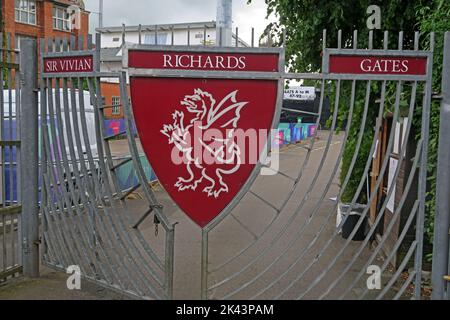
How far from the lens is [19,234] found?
4926 millimetres

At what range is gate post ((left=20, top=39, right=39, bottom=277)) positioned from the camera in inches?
183

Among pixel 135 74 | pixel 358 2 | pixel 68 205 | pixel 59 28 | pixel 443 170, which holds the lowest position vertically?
pixel 68 205

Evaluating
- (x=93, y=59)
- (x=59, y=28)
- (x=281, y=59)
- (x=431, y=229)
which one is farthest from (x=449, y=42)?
(x=59, y=28)

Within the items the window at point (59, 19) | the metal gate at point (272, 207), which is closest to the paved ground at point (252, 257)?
the metal gate at point (272, 207)

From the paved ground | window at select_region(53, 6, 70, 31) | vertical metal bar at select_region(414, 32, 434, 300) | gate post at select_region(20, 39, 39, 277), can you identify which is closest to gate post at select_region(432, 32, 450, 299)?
vertical metal bar at select_region(414, 32, 434, 300)

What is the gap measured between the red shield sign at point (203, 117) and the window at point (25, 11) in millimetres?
29560

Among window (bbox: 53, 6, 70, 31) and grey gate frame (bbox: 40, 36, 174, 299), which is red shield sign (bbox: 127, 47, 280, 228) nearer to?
grey gate frame (bbox: 40, 36, 174, 299)

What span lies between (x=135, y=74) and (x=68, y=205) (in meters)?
1.72

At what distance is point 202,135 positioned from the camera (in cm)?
371

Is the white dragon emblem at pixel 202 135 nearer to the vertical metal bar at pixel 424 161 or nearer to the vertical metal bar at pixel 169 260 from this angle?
the vertical metal bar at pixel 169 260

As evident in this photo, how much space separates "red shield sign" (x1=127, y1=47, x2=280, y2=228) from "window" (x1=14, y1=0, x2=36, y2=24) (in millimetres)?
29560

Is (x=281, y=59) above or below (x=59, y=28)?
below

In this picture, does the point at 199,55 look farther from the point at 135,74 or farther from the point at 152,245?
the point at 152,245

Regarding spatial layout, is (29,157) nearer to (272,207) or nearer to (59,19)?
(272,207)
